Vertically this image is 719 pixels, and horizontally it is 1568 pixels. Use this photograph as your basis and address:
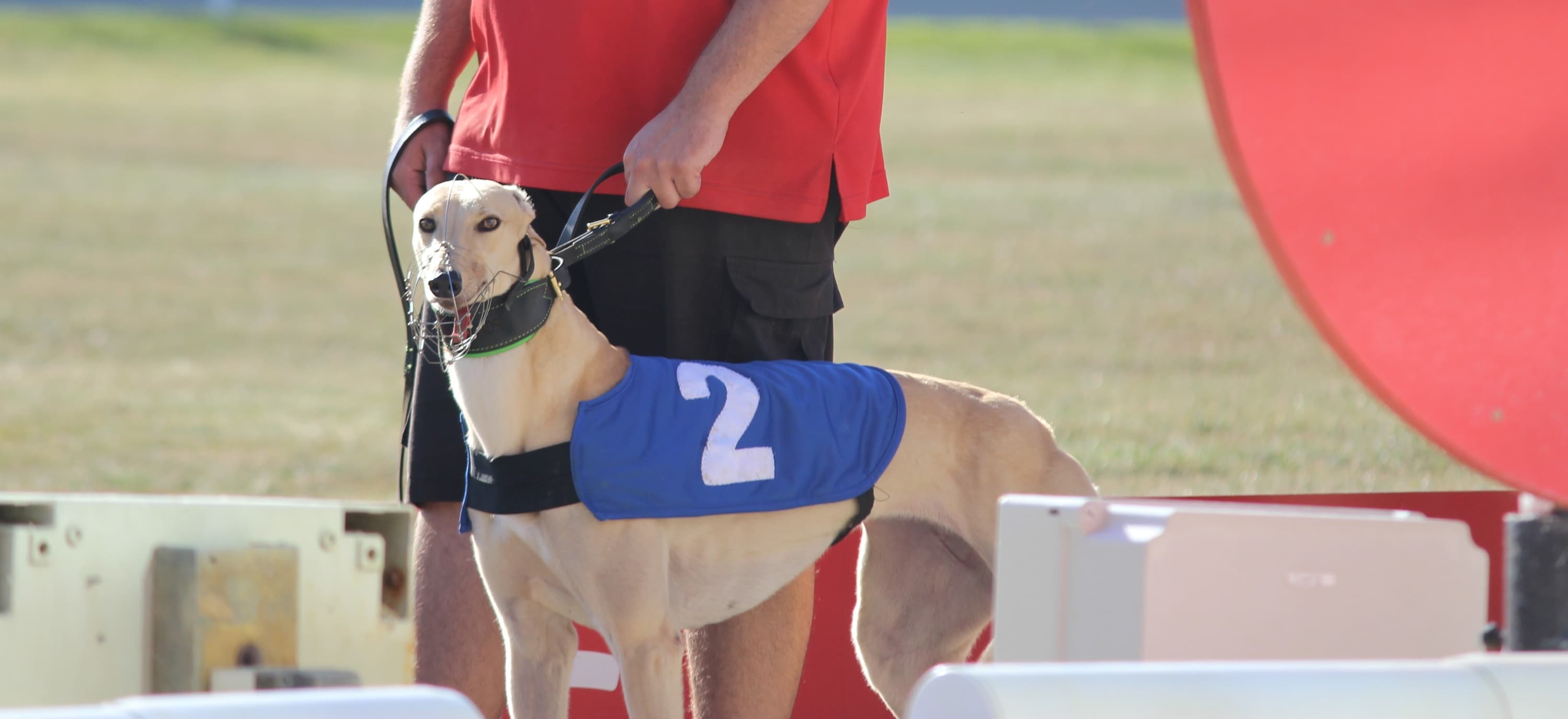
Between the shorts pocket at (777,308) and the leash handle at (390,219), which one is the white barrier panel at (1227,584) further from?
the leash handle at (390,219)

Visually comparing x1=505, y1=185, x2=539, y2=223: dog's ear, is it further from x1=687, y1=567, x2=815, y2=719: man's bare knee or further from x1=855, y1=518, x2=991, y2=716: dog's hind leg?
x1=855, y1=518, x2=991, y2=716: dog's hind leg

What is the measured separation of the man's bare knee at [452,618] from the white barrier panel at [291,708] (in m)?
1.57

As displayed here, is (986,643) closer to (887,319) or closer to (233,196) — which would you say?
(887,319)

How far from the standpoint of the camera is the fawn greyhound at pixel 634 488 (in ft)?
7.90

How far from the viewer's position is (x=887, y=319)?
12.2 m

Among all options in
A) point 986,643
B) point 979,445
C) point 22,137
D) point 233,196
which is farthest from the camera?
point 22,137

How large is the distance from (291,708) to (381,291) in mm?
13220

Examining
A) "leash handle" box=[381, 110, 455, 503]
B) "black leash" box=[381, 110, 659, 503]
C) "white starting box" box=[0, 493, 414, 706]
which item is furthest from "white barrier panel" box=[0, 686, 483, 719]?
"leash handle" box=[381, 110, 455, 503]

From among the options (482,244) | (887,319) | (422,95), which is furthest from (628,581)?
(887,319)

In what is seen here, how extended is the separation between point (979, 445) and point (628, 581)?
635 millimetres

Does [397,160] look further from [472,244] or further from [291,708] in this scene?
[291,708]

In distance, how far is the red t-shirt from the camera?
276cm

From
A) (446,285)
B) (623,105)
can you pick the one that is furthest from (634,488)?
(623,105)

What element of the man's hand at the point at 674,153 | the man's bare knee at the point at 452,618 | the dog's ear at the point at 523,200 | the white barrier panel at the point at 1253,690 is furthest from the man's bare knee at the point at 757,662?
the white barrier panel at the point at 1253,690
